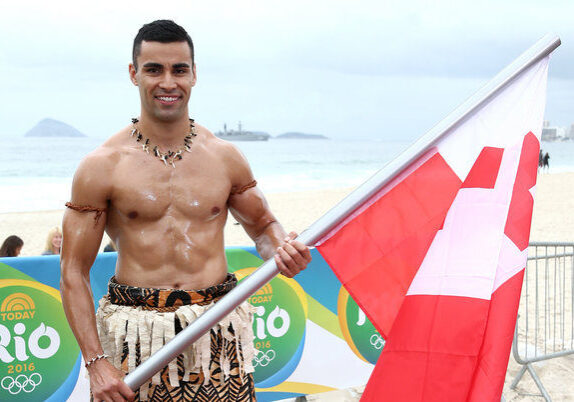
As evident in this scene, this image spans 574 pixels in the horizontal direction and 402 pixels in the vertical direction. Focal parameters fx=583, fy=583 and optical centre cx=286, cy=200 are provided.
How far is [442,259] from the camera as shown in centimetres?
214

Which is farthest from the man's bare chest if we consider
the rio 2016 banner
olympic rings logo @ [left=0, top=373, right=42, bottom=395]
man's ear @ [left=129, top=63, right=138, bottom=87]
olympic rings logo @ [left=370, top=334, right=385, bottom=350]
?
olympic rings logo @ [left=370, top=334, right=385, bottom=350]

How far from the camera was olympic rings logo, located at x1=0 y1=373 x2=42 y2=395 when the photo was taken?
392 centimetres

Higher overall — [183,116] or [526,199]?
[183,116]

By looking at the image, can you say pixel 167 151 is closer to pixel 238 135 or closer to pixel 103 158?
pixel 103 158

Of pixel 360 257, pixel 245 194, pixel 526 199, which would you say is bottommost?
pixel 360 257

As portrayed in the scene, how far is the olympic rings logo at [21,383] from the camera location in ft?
12.9

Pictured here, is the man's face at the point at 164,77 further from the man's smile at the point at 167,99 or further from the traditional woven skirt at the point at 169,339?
the traditional woven skirt at the point at 169,339

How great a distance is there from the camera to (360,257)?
6.98 feet

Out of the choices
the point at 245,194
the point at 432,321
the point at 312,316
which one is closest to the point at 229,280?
the point at 245,194

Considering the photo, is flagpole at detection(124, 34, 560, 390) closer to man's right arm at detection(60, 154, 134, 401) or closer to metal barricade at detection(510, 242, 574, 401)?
man's right arm at detection(60, 154, 134, 401)

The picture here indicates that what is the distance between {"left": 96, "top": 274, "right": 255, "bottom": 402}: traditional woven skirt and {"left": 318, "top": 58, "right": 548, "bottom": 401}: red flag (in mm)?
622

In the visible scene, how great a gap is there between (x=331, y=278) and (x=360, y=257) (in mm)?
2545

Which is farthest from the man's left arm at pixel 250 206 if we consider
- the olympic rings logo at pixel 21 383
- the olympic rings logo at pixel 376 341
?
the olympic rings logo at pixel 376 341

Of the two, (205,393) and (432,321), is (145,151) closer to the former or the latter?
(205,393)
